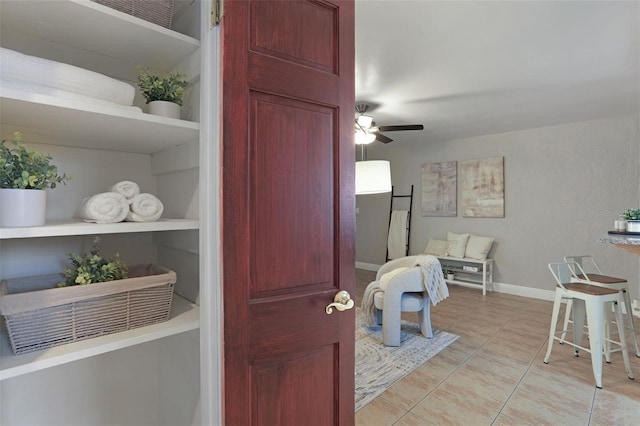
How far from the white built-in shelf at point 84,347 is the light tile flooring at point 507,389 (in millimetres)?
1566

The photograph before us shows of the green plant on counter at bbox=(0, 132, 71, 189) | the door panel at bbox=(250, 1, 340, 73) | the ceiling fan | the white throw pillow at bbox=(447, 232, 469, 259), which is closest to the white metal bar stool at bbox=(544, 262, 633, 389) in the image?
the ceiling fan

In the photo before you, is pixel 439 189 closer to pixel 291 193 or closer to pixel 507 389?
pixel 507 389

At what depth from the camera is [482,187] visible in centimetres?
516

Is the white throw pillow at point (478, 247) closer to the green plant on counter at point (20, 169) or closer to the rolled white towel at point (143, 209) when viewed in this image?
the rolled white towel at point (143, 209)

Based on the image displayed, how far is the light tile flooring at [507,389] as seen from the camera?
2062 millimetres

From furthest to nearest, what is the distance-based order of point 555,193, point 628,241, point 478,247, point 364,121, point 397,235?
point 397,235 < point 478,247 < point 555,193 < point 364,121 < point 628,241

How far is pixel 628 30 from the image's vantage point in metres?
2.03

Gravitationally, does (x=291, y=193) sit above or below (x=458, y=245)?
above

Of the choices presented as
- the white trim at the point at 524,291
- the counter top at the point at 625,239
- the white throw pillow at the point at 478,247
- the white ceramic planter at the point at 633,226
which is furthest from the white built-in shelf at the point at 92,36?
the white trim at the point at 524,291

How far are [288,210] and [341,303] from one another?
Answer: 1.32 feet

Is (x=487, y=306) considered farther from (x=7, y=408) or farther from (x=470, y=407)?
(x=7, y=408)

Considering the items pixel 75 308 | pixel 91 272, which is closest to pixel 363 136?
pixel 91 272

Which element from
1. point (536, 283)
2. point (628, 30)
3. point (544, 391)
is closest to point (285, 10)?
point (628, 30)

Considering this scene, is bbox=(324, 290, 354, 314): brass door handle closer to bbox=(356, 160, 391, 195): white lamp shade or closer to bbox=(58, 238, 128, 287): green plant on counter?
bbox=(58, 238, 128, 287): green plant on counter
